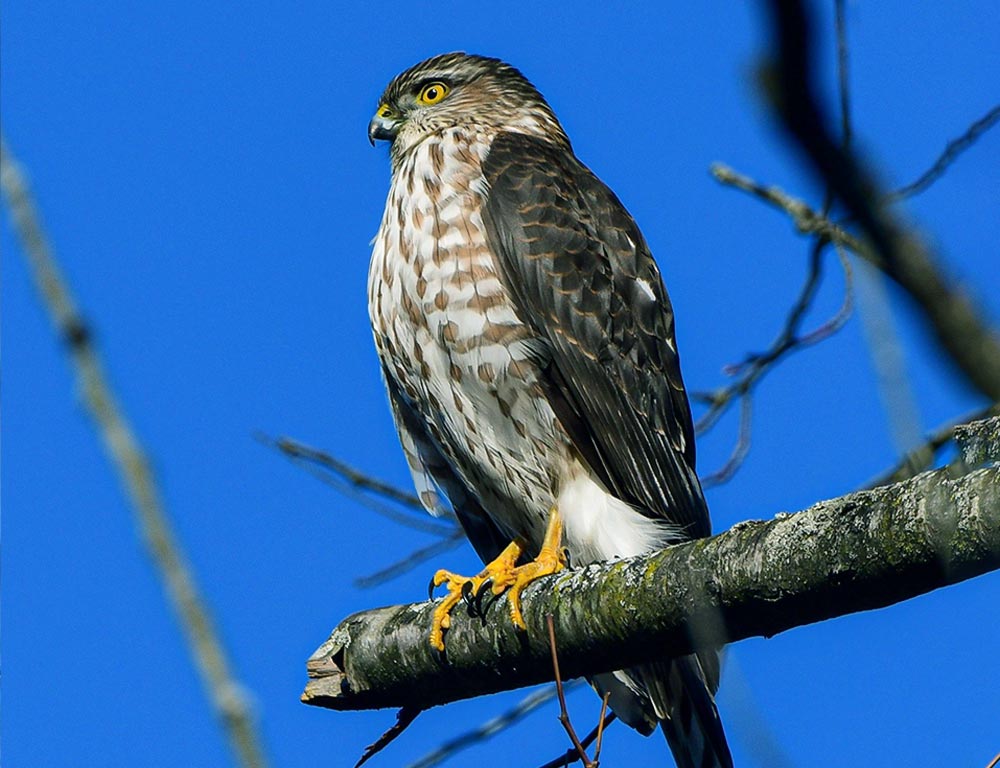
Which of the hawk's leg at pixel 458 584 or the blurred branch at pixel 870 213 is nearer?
the blurred branch at pixel 870 213

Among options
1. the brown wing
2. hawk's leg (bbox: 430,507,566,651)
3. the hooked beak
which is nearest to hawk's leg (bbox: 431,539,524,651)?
hawk's leg (bbox: 430,507,566,651)

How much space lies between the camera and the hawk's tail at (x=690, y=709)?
4.01 meters

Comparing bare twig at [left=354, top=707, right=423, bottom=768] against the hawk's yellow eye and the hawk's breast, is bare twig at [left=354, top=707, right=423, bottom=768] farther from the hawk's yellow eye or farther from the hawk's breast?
the hawk's yellow eye

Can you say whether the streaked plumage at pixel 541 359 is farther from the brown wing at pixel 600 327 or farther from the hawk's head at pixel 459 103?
the hawk's head at pixel 459 103

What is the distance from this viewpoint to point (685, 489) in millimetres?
4566

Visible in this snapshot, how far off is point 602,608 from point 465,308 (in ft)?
5.17

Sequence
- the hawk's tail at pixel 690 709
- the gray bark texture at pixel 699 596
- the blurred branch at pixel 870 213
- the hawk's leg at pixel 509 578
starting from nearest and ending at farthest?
the blurred branch at pixel 870 213 → the gray bark texture at pixel 699 596 → the hawk's leg at pixel 509 578 → the hawk's tail at pixel 690 709

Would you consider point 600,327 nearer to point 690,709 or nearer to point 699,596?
point 690,709

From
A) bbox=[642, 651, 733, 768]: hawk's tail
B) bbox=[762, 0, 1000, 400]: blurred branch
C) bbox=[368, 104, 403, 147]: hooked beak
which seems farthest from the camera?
bbox=[368, 104, 403, 147]: hooked beak

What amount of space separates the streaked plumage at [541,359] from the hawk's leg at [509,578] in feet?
0.30

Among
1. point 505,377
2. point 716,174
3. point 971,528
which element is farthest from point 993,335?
point 505,377

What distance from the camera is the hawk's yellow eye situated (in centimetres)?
588

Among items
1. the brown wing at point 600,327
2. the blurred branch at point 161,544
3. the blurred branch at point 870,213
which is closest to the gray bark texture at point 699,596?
the brown wing at point 600,327

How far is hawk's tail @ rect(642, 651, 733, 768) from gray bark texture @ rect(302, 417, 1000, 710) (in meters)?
0.65
